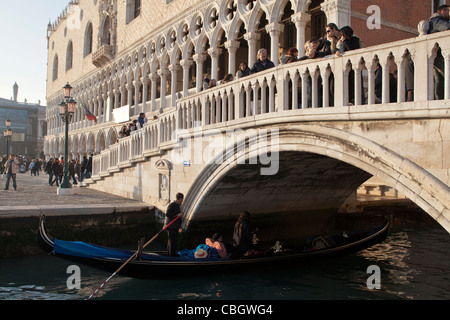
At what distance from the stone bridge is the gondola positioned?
1170 mm

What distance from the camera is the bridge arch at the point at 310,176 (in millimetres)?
3127

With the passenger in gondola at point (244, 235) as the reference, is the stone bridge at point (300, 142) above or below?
above

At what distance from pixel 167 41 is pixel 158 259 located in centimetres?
723

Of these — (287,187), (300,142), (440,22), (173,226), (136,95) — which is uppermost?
(136,95)

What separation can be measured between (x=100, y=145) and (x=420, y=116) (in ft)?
51.6

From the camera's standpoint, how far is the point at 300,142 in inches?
175

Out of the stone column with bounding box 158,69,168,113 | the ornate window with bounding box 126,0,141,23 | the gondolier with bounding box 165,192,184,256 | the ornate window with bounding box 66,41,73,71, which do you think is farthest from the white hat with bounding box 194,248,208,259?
the ornate window with bounding box 66,41,73,71

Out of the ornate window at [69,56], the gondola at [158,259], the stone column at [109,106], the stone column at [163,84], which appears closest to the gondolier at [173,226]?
the gondola at [158,259]

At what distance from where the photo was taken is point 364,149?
361cm

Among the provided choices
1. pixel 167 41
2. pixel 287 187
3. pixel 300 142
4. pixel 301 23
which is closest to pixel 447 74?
pixel 300 142

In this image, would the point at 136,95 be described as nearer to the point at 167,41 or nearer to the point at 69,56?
the point at 167,41

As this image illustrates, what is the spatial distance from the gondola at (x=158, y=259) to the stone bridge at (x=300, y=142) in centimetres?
117

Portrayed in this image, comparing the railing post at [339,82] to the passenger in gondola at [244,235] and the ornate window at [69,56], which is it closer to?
the passenger in gondola at [244,235]
